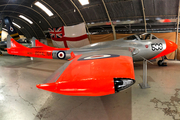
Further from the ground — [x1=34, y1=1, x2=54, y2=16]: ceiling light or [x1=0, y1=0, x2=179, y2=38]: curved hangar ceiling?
[x1=34, y1=1, x2=54, y2=16]: ceiling light

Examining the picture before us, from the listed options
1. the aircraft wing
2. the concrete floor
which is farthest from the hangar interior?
the aircraft wing

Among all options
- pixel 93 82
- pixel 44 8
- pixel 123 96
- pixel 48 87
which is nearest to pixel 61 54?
pixel 123 96

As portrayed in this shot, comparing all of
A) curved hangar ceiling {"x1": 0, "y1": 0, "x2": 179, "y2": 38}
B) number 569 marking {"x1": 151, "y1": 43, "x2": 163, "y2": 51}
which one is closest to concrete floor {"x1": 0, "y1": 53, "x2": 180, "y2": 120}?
number 569 marking {"x1": 151, "y1": 43, "x2": 163, "y2": 51}

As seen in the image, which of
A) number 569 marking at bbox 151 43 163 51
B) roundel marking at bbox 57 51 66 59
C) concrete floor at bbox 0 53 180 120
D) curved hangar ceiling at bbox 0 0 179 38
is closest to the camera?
concrete floor at bbox 0 53 180 120

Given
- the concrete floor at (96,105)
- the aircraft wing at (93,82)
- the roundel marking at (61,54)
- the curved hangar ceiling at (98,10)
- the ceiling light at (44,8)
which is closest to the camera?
the aircraft wing at (93,82)

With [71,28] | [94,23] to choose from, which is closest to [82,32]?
[71,28]

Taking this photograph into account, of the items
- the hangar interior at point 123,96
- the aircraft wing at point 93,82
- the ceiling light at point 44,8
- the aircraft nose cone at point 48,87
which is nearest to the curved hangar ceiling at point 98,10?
the hangar interior at point 123,96

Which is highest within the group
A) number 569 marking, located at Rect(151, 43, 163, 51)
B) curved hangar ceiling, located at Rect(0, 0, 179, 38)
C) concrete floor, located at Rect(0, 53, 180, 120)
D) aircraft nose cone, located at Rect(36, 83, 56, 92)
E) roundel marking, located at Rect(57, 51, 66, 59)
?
curved hangar ceiling, located at Rect(0, 0, 179, 38)

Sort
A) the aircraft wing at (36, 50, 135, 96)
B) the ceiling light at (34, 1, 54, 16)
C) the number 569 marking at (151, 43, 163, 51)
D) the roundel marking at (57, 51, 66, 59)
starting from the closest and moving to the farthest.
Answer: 1. the aircraft wing at (36, 50, 135, 96)
2. the number 569 marking at (151, 43, 163, 51)
3. the roundel marking at (57, 51, 66, 59)
4. the ceiling light at (34, 1, 54, 16)

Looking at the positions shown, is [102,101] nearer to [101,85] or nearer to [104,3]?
[101,85]

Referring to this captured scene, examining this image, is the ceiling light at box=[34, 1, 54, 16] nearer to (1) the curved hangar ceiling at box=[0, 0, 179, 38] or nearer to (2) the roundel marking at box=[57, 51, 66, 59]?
(1) the curved hangar ceiling at box=[0, 0, 179, 38]

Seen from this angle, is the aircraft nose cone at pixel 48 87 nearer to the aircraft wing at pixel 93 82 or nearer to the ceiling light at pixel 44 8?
the aircraft wing at pixel 93 82

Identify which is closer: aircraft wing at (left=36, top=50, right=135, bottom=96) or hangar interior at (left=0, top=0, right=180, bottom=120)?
aircraft wing at (left=36, top=50, right=135, bottom=96)

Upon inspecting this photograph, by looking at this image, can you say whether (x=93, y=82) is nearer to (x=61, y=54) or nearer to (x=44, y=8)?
(x=61, y=54)
